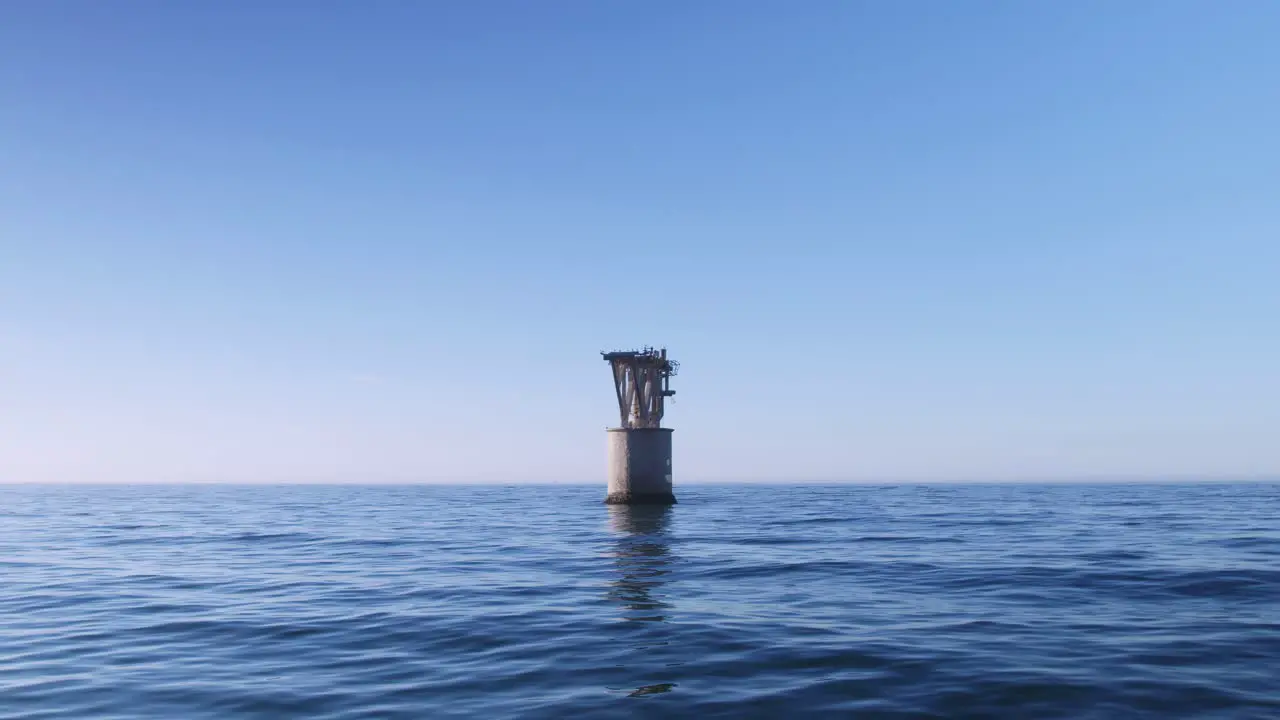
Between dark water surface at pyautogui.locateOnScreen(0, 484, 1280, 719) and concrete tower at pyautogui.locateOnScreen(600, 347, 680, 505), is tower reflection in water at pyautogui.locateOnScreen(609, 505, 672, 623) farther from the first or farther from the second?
concrete tower at pyautogui.locateOnScreen(600, 347, 680, 505)

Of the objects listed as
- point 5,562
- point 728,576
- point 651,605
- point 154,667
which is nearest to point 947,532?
point 728,576

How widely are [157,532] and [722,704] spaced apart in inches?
1428

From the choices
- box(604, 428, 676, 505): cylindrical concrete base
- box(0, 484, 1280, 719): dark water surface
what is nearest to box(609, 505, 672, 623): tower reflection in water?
box(0, 484, 1280, 719): dark water surface

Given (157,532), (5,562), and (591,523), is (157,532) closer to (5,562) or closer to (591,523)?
(5,562)

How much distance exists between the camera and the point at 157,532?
38469mm

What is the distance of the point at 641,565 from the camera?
23.3 meters

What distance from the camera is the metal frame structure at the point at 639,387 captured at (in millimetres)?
55625

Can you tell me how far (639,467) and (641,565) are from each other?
99.3 feet

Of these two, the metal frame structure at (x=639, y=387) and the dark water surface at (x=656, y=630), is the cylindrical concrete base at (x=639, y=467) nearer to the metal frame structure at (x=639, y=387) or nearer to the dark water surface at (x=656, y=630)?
the metal frame structure at (x=639, y=387)

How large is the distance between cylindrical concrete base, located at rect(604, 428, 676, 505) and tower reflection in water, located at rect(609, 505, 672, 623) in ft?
26.6

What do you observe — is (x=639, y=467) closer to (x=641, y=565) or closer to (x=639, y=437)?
(x=639, y=437)

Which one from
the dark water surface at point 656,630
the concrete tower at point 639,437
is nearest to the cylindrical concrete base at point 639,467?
the concrete tower at point 639,437

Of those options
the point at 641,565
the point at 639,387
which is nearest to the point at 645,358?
the point at 639,387

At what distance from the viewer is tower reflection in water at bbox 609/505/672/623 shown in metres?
16.4
